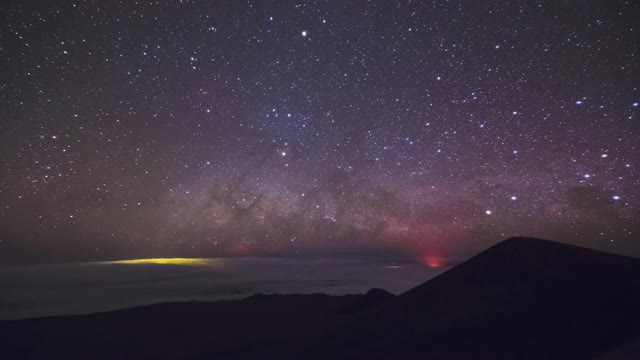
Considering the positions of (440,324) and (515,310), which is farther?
(515,310)

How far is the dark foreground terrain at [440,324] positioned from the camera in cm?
696

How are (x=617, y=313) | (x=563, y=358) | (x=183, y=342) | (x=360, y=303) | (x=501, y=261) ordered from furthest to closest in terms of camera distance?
1. (x=360, y=303)
2. (x=501, y=261)
3. (x=183, y=342)
4. (x=617, y=313)
5. (x=563, y=358)

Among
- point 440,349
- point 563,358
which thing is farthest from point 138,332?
point 563,358

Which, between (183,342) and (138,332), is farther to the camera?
(138,332)

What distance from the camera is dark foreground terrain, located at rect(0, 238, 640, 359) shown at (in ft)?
22.8

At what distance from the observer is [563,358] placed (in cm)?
638

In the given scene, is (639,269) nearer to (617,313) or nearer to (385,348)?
(617,313)

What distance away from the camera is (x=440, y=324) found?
7.87 meters

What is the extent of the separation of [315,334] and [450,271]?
4662 mm

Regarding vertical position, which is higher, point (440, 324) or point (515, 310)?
point (515, 310)

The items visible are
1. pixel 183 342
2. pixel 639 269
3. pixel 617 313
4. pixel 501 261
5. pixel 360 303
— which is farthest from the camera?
pixel 360 303

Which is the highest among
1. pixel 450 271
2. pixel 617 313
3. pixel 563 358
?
pixel 450 271

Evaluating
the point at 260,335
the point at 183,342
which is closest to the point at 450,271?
the point at 260,335

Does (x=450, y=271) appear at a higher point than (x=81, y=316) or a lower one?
higher
